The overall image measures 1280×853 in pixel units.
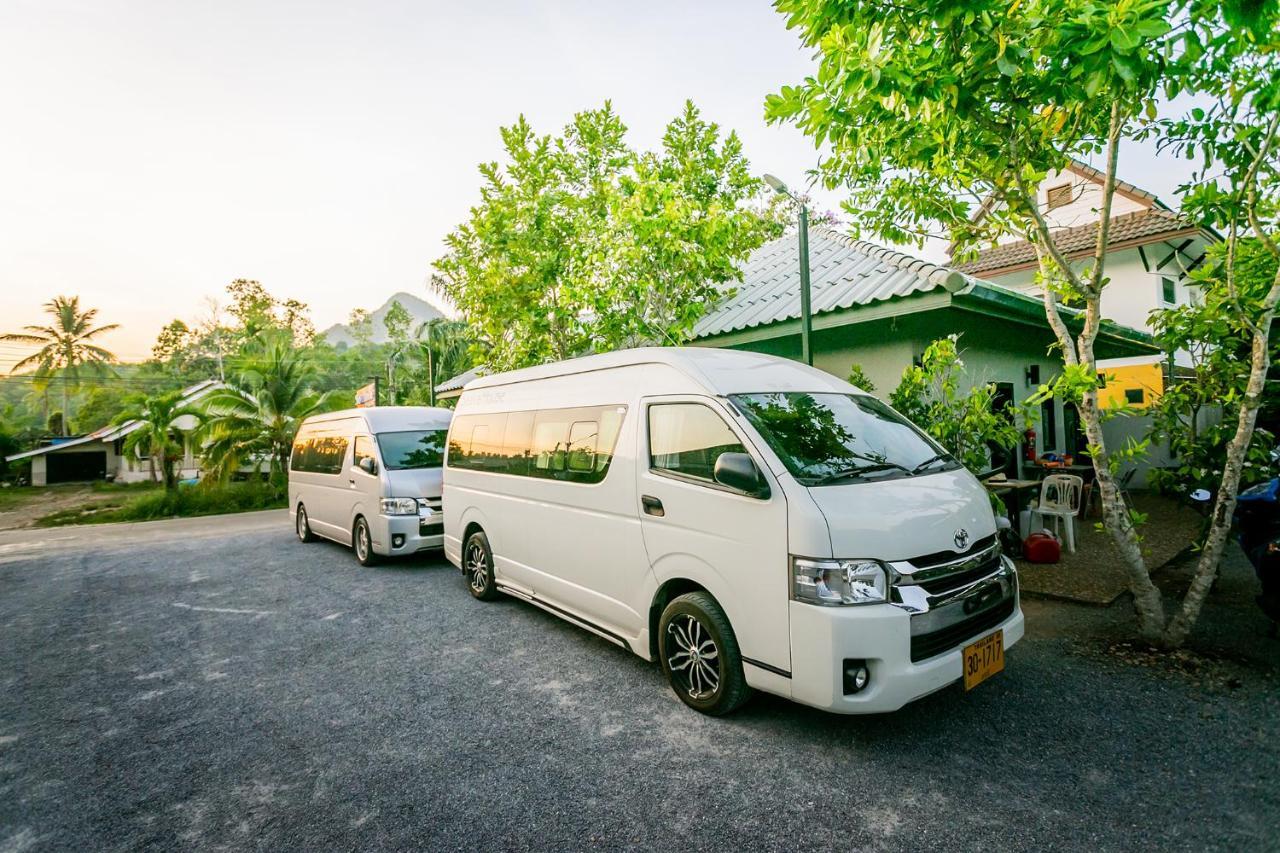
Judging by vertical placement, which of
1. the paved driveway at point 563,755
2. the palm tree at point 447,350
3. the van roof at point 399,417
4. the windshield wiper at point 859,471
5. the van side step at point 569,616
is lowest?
the paved driveway at point 563,755

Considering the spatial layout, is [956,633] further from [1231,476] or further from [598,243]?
[598,243]

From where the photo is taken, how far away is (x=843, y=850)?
2.60 m

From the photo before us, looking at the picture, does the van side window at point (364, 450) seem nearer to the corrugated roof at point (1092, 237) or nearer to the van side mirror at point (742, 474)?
the van side mirror at point (742, 474)

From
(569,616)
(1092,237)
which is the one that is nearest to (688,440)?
(569,616)

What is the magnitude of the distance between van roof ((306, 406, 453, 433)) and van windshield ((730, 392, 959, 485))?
18.9 ft

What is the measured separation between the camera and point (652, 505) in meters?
4.07

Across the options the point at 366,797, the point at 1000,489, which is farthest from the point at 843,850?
the point at 1000,489

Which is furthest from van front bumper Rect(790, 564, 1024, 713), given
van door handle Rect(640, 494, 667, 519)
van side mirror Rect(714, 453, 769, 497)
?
van door handle Rect(640, 494, 667, 519)

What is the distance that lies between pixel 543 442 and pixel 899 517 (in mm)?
3056

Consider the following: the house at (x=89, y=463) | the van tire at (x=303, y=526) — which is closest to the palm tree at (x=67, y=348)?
the house at (x=89, y=463)

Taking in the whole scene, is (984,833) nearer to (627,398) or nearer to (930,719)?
(930,719)

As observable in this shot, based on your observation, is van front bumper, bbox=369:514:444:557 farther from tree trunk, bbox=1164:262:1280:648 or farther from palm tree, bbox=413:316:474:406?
palm tree, bbox=413:316:474:406

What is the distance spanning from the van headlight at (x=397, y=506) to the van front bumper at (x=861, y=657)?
19.8 feet

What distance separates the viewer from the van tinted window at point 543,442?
15.3 ft
